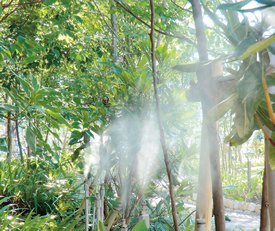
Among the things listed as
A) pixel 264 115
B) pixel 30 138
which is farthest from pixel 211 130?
pixel 30 138

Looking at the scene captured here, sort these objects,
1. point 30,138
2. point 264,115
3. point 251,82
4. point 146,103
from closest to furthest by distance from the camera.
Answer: point 251,82, point 264,115, point 30,138, point 146,103

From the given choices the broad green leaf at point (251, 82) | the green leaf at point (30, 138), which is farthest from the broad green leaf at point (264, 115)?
the green leaf at point (30, 138)

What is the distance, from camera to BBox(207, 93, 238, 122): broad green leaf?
367 millimetres

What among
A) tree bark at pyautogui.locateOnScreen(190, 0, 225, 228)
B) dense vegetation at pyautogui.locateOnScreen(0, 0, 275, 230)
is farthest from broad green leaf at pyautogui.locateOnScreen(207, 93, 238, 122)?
tree bark at pyautogui.locateOnScreen(190, 0, 225, 228)

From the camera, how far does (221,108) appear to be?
0.37 meters

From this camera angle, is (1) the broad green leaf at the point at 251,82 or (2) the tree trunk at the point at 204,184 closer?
(1) the broad green leaf at the point at 251,82

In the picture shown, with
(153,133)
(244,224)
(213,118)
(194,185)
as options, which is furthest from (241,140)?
(244,224)

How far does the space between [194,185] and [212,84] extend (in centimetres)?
105

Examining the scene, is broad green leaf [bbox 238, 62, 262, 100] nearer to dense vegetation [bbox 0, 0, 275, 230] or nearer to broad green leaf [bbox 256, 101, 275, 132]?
dense vegetation [bbox 0, 0, 275, 230]

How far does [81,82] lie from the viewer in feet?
5.63

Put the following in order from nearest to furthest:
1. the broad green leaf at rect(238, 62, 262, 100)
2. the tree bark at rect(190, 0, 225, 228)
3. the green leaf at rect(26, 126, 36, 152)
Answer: the broad green leaf at rect(238, 62, 262, 100) → the tree bark at rect(190, 0, 225, 228) → the green leaf at rect(26, 126, 36, 152)

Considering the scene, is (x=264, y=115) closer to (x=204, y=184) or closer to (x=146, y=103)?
(x=204, y=184)

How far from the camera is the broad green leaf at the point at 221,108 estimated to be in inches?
14.4

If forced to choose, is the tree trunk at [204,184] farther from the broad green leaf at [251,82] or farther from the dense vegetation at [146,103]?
the broad green leaf at [251,82]
